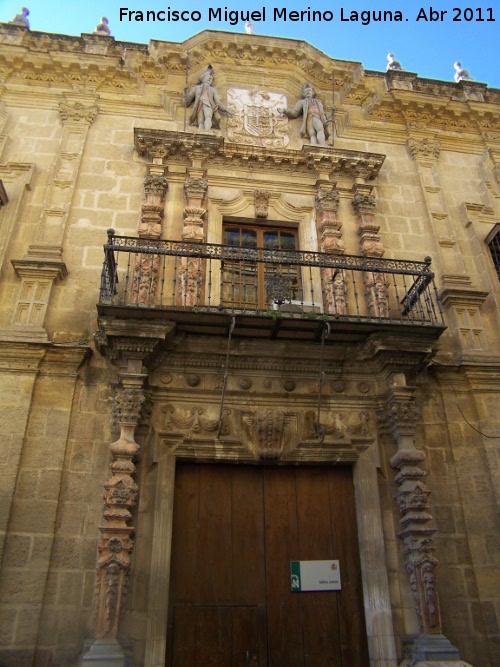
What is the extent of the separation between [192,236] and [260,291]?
1210mm

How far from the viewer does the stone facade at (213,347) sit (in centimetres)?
568

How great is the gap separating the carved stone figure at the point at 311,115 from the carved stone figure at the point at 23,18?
4.58 metres

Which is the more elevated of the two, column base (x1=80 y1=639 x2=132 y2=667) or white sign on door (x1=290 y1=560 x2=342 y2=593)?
white sign on door (x1=290 y1=560 x2=342 y2=593)

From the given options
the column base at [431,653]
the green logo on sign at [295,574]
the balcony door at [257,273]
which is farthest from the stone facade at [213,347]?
the green logo on sign at [295,574]

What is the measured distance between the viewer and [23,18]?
9.51 m

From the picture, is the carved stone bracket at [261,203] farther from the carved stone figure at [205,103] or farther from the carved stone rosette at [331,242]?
the carved stone figure at [205,103]

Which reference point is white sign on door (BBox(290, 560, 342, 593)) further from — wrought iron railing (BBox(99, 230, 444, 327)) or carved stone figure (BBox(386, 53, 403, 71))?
carved stone figure (BBox(386, 53, 403, 71))

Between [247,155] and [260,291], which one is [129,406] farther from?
[247,155]

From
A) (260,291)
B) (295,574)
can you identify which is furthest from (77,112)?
(295,574)

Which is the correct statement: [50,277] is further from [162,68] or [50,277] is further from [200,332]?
[162,68]

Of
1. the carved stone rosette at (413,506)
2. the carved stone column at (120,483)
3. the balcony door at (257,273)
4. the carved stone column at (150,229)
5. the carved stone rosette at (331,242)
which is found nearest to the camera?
the carved stone column at (120,483)

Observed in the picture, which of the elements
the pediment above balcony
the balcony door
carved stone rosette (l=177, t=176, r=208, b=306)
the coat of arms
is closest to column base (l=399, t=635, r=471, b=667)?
the balcony door

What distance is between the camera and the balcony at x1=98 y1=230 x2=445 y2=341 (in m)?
6.29

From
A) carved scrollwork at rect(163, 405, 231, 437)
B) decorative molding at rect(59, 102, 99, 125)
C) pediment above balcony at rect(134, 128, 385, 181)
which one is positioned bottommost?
carved scrollwork at rect(163, 405, 231, 437)
